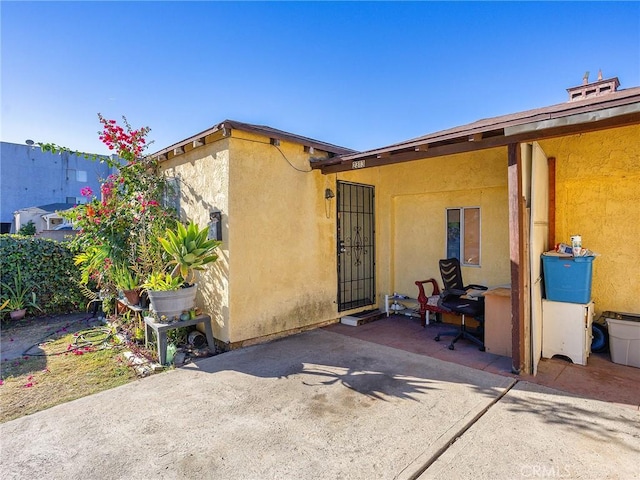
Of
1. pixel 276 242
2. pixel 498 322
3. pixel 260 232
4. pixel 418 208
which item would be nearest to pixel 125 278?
pixel 260 232

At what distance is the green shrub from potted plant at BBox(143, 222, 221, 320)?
4.56 meters

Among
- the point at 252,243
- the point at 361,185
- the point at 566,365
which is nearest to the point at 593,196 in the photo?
the point at 566,365

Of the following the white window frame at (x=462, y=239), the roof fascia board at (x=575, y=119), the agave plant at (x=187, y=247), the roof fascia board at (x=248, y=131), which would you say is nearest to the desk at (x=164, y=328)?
the agave plant at (x=187, y=247)

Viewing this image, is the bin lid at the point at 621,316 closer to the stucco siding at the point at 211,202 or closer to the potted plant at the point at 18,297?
the stucco siding at the point at 211,202

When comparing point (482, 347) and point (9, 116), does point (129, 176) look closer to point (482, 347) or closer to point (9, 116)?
point (9, 116)

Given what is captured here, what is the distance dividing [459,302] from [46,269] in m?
9.14

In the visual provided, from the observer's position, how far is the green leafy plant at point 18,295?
7.04 meters

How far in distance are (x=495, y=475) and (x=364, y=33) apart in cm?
874

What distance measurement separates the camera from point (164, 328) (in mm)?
4680

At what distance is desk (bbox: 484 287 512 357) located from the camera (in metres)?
4.84

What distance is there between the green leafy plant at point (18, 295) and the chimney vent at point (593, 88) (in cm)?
1266

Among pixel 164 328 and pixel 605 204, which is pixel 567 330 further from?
pixel 164 328

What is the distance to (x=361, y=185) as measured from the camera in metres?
7.41

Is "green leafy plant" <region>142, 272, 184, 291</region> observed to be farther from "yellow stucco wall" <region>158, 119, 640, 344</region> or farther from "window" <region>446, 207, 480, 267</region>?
"window" <region>446, 207, 480, 267</region>
